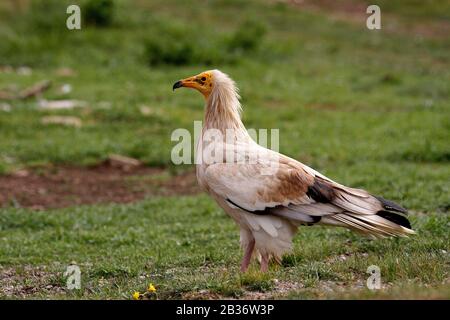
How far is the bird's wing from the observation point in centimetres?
799

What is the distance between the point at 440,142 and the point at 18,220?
773cm

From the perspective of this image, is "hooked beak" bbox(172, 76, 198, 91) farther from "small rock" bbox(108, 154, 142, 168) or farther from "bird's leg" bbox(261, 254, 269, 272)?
"small rock" bbox(108, 154, 142, 168)

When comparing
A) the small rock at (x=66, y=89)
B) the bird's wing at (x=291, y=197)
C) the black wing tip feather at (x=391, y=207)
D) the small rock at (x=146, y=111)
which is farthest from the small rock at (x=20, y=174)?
the black wing tip feather at (x=391, y=207)

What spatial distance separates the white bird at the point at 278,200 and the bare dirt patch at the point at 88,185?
5.64 metres

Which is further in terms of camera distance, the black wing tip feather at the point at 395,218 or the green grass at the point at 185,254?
the black wing tip feather at the point at 395,218

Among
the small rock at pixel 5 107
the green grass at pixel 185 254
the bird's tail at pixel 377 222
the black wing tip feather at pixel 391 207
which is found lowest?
the green grass at pixel 185 254

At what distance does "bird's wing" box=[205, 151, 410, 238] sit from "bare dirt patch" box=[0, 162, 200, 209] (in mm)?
5777

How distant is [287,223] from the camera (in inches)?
324

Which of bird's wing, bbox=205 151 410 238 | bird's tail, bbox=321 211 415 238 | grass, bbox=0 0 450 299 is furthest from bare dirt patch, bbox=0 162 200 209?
bird's tail, bbox=321 211 415 238

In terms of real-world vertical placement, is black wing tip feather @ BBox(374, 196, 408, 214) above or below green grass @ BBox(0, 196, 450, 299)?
above

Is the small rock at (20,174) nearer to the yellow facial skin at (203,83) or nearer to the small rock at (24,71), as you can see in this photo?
the yellow facial skin at (203,83)

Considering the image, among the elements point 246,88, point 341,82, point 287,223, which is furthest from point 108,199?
point 341,82

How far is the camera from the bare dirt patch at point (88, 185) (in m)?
13.6

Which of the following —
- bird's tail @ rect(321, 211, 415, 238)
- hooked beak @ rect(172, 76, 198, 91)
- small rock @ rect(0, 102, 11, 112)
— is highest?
hooked beak @ rect(172, 76, 198, 91)
